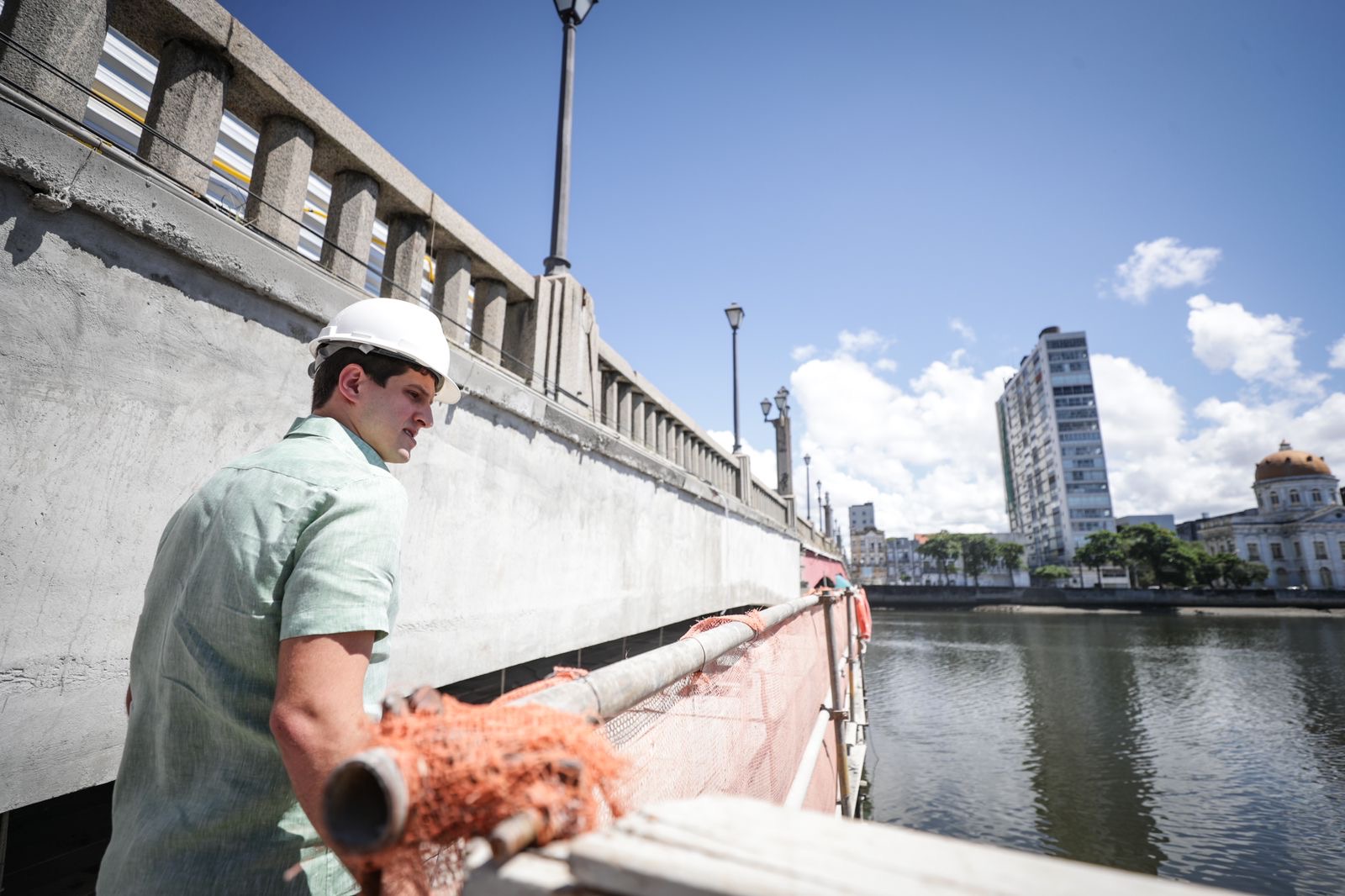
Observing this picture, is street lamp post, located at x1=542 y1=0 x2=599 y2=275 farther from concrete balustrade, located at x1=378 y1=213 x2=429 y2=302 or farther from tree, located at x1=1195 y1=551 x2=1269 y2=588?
tree, located at x1=1195 y1=551 x2=1269 y2=588

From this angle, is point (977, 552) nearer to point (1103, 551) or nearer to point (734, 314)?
point (1103, 551)

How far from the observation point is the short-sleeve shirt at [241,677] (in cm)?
131

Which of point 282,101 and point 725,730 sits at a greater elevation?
point 282,101

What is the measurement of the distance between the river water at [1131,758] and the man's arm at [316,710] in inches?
471

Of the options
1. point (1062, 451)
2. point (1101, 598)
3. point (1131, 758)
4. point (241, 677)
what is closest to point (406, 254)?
point (241, 677)

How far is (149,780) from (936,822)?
42.4 ft

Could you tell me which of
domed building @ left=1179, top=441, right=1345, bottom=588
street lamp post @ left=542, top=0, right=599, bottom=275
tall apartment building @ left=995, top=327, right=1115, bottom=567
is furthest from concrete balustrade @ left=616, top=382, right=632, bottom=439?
tall apartment building @ left=995, top=327, right=1115, bottom=567

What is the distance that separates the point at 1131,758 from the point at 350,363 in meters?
19.1

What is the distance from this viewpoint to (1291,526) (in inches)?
3191

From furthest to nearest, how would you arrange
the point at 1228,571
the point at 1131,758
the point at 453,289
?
the point at 1228,571
the point at 1131,758
the point at 453,289

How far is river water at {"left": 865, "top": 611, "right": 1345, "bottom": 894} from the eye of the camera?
10367 mm

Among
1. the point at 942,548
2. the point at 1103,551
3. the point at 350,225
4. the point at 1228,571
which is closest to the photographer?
the point at 350,225

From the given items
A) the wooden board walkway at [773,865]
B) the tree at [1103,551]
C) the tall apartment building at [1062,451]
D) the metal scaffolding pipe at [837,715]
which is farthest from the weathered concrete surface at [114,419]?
the tall apartment building at [1062,451]

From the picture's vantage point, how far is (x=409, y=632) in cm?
327
